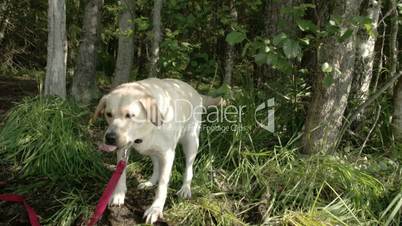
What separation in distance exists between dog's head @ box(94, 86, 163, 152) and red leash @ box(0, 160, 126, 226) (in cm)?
37

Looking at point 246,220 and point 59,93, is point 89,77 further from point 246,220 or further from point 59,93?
point 246,220

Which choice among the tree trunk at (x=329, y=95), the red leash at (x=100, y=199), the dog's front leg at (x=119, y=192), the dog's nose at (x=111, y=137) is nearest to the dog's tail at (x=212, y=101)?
the tree trunk at (x=329, y=95)

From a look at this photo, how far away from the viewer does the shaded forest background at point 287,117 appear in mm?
3887

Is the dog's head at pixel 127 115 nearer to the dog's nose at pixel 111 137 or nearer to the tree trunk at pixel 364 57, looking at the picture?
the dog's nose at pixel 111 137

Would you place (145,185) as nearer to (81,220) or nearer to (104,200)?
(81,220)

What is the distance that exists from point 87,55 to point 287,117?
2.98 m

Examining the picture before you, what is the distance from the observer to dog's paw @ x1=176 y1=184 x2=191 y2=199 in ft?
13.6

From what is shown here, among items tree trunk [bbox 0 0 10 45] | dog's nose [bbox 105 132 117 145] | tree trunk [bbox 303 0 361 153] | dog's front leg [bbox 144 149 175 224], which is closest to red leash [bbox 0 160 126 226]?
dog's front leg [bbox 144 149 175 224]

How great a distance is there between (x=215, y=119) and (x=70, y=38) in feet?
20.5

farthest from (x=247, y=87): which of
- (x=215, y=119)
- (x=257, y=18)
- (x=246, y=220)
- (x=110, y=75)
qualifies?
(x=110, y=75)

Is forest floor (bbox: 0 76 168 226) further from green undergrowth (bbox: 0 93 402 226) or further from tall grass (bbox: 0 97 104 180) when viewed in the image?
tall grass (bbox: 0 97 104 180)

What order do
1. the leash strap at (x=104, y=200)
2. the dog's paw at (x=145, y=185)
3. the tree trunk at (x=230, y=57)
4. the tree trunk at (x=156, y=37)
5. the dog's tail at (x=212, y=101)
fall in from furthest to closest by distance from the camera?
the tree trunk at (x=230, y=57), the tree trunk at (x=156, y=37), the dog's tail at (x=212, y=101), the dog's paw at (x=145, y=185), the leash strap at (x=104, y=200)

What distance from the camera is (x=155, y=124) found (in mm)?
3455

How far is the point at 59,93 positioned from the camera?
5461mm
